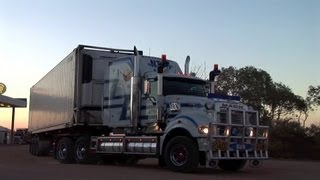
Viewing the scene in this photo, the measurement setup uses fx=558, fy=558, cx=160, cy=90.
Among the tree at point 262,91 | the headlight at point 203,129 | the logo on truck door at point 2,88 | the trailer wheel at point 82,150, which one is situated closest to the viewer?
the headlight at point 203,129

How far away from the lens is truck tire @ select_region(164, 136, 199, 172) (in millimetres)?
17105

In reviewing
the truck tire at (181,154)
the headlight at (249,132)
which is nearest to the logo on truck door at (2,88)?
the truck tire at (181,154)

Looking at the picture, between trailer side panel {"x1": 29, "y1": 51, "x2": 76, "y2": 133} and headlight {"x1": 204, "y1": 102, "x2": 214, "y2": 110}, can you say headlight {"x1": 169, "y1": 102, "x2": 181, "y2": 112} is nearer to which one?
headlight {"x1": 204, "y1": 102, "x2": 214, "y2": 110}

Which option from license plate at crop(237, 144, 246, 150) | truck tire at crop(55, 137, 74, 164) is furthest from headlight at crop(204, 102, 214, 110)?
A: truck tire at crop(55, 137, 74, 164)

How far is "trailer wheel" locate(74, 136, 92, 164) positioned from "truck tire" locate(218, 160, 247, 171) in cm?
587

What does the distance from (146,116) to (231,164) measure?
11.4 ft

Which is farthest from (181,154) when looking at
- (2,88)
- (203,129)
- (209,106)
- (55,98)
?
(2,88)

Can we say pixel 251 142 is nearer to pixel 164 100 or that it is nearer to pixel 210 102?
pixel 210 102

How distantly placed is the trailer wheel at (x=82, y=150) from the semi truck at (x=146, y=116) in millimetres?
41

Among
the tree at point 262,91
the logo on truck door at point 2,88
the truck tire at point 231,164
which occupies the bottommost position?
the truck tire at point 231,164

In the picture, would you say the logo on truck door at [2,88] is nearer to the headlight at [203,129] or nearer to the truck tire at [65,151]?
the truck tire at [65,151]

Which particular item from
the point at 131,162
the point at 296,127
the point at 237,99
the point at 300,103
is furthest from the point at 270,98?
the point at 237,99

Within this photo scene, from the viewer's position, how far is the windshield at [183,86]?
19312 mm

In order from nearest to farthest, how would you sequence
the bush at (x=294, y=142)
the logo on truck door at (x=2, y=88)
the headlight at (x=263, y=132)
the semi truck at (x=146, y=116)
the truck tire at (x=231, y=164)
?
1. the semi truck at (x=146, y=116)
2. the headlight at (x=263, y=132)
3. the truck tire at (x=231, y=164)
4. the bush at (x=294, y=142)
5. the logo on truck door at (x=2, y=88)
